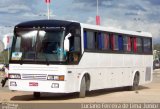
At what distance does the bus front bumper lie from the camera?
19.8m

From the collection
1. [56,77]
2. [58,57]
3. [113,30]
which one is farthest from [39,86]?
[113,30]

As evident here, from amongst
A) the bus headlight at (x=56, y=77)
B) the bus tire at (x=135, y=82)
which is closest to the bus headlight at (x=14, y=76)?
the bus headlight at (x=56, y=77)

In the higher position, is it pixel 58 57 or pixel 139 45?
pixel 139 45

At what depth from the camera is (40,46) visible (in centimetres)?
2006

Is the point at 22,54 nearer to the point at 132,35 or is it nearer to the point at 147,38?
the point at 132,35

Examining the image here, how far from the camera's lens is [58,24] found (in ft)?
67.2

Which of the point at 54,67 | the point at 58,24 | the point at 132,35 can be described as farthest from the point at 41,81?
the point at 132,35

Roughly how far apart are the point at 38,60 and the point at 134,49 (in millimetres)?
8485

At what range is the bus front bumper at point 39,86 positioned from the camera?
65.0 ft

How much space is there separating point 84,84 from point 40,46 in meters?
2.73

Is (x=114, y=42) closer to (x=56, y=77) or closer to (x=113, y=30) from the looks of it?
(x=113, y=30)

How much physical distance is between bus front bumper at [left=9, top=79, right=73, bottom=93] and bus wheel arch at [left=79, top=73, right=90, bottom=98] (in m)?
1.38

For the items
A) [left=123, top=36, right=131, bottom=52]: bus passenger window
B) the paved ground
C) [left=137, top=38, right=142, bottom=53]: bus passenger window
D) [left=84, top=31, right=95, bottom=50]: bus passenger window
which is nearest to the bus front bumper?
the paved ground

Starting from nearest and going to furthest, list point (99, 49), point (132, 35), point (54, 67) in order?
1. point (54, 67)
2. point (99, 49)
3. point (132, 35)
